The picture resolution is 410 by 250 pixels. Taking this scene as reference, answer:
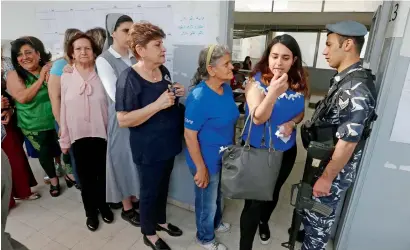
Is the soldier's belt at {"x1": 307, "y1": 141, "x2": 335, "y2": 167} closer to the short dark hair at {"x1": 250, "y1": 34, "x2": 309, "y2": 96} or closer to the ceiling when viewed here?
the short dark hair at {"x1": 250, "y1": 34, "x2": 309, "y2": 96}

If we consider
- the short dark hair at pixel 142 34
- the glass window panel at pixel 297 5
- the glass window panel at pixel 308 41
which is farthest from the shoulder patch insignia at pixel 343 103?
the glass window panel at pixel 308 41

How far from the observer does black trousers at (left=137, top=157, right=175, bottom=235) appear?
5.00ft

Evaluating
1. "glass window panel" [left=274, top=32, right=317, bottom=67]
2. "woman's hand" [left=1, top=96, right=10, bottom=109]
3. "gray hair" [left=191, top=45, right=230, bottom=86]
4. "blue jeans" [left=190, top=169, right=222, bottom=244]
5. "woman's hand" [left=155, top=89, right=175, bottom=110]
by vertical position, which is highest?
"glass window panel" [left=274, top=32, right=317, bottom=67]

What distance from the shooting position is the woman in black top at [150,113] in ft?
4.40

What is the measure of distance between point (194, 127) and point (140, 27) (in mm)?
619

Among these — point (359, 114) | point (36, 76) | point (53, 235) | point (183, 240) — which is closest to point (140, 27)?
point (359, 114)

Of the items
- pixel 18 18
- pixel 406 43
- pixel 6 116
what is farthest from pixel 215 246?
pixel 18 18

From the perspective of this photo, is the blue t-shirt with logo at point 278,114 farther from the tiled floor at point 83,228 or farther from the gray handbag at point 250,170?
the tiled floor at point 83,228

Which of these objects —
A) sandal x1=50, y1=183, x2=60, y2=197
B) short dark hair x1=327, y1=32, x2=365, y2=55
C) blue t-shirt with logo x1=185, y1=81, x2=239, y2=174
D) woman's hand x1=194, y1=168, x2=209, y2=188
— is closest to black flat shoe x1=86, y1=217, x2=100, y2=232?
sandal x1=50, y1=183, x2=60, y2=197

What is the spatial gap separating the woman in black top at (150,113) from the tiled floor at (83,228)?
0.32 metres

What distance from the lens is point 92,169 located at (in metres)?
1.87

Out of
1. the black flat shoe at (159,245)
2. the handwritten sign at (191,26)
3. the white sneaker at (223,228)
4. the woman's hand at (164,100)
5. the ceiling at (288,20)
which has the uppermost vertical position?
the ceiling at (288,20)

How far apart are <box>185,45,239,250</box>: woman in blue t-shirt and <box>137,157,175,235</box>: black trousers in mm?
188

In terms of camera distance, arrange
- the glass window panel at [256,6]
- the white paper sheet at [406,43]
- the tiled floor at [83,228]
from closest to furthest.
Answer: the white paper sheet at [406,43]
the tiled floor at [83,228]
the glass window panel at [256,6]
